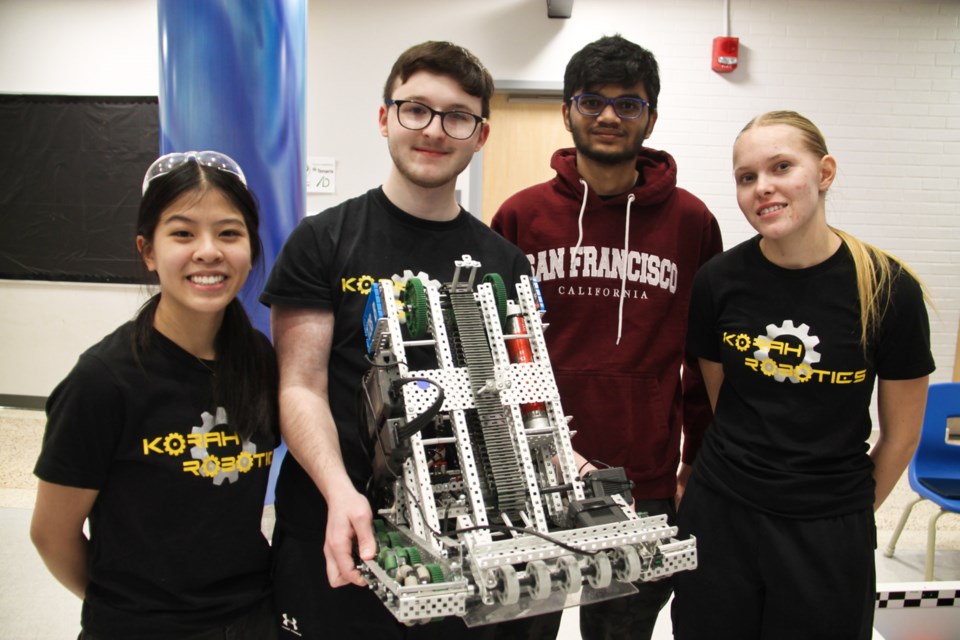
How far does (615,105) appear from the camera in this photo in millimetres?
1958

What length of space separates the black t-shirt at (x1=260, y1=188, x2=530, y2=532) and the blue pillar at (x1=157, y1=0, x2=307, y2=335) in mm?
1563

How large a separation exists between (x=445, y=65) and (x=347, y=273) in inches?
22.2

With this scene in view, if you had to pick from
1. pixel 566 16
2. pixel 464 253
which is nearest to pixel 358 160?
pixel 566 16

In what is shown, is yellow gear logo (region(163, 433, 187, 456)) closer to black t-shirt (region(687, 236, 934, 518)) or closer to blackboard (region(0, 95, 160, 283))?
black t-shirt (region(687, 236, 934, 518))

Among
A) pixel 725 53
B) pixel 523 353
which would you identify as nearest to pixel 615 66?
pixel 523 353

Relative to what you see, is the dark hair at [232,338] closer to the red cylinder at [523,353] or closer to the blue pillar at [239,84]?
the red cylinder at [523,353]

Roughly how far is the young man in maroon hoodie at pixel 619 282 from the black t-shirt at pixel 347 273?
48 cm

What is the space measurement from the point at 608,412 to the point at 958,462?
8.35 ft

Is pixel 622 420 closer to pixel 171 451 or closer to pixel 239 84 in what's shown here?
pixel 171 451

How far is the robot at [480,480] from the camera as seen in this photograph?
3.76 ft

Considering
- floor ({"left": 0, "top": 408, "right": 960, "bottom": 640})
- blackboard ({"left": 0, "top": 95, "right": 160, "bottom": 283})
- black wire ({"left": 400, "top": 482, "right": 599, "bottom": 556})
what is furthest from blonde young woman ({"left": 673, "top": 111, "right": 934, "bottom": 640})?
blackboard ({"left": 0, "top": 95, "right": 160, "bottom": 283})

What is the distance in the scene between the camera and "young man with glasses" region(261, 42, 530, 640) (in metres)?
1.51

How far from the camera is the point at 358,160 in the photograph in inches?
218

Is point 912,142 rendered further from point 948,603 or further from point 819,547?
point 819,547
